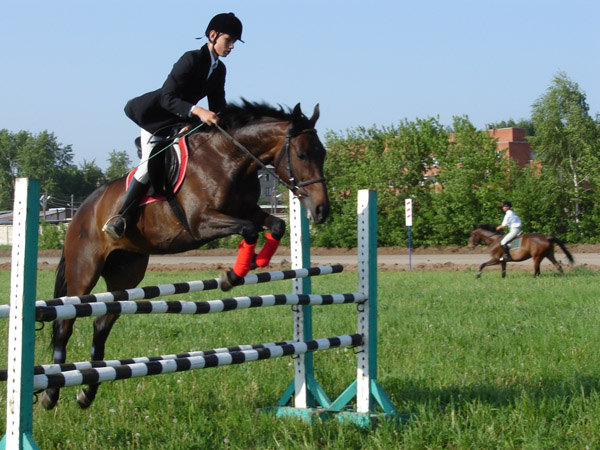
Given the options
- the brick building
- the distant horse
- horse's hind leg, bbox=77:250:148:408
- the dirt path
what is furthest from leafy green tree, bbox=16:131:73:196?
horse's hind leg, bbox=77:250:148:408

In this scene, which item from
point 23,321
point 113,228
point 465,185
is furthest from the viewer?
point 465,185

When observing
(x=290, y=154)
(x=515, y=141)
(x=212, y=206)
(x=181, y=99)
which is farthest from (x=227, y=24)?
(x=515, y=141)

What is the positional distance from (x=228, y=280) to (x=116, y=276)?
1.85m

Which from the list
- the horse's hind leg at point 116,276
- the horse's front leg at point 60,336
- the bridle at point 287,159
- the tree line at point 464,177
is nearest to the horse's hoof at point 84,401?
the horse's front leg at point 60,336

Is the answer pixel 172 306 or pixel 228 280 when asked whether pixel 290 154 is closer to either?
pixel 228 280

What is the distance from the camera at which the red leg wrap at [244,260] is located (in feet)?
15.7

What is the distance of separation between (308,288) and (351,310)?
5.17m

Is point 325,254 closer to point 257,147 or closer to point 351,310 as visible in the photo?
point 351,310

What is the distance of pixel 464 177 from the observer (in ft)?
105

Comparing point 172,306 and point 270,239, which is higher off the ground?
point 270,239

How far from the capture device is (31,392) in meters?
3.37

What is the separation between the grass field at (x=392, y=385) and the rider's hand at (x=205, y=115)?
6.63 feet

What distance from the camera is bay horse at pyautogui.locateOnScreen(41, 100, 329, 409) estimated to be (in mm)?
5078

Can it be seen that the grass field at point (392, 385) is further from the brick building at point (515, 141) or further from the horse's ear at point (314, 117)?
the brick building at point (515, 141)
